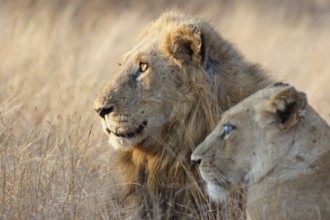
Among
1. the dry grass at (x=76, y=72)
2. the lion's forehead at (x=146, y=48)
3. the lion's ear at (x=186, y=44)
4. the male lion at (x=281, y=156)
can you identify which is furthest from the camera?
the lion's forehead at (x=146, y=48)

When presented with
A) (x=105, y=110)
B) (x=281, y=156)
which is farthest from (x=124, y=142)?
(x=281, y=156)

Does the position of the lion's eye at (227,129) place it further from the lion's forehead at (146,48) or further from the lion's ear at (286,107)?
the lion's forehead at (146,48)

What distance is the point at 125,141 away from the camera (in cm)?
561

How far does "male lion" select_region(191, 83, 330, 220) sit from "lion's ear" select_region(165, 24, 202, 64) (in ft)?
3.82

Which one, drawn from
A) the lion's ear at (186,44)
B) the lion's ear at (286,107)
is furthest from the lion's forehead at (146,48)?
the lion's ear at (286,107)

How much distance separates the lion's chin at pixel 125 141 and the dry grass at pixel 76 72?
23cm

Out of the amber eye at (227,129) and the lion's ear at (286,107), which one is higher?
the lion's ear at (286,107)

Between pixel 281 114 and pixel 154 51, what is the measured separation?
1551 mm

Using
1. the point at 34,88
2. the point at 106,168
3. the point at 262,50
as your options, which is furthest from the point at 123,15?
the point at 106,168

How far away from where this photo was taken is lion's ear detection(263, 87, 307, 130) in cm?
434

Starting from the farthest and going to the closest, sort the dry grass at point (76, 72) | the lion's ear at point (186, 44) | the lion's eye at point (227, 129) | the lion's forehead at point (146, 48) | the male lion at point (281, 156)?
the lion's forehead at point (146, 48)
the lion's ear at point (186, 44)
the dry grass at point (76, 72)
the lion's eye at point (227, 129)
the male lion at point (281, 156)

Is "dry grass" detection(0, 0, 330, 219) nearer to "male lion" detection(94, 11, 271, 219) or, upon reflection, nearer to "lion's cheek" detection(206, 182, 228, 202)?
"male lion" detection(94, 11, 271, 219)

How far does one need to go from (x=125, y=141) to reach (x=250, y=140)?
127cm

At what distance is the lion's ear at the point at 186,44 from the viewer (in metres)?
5.69
